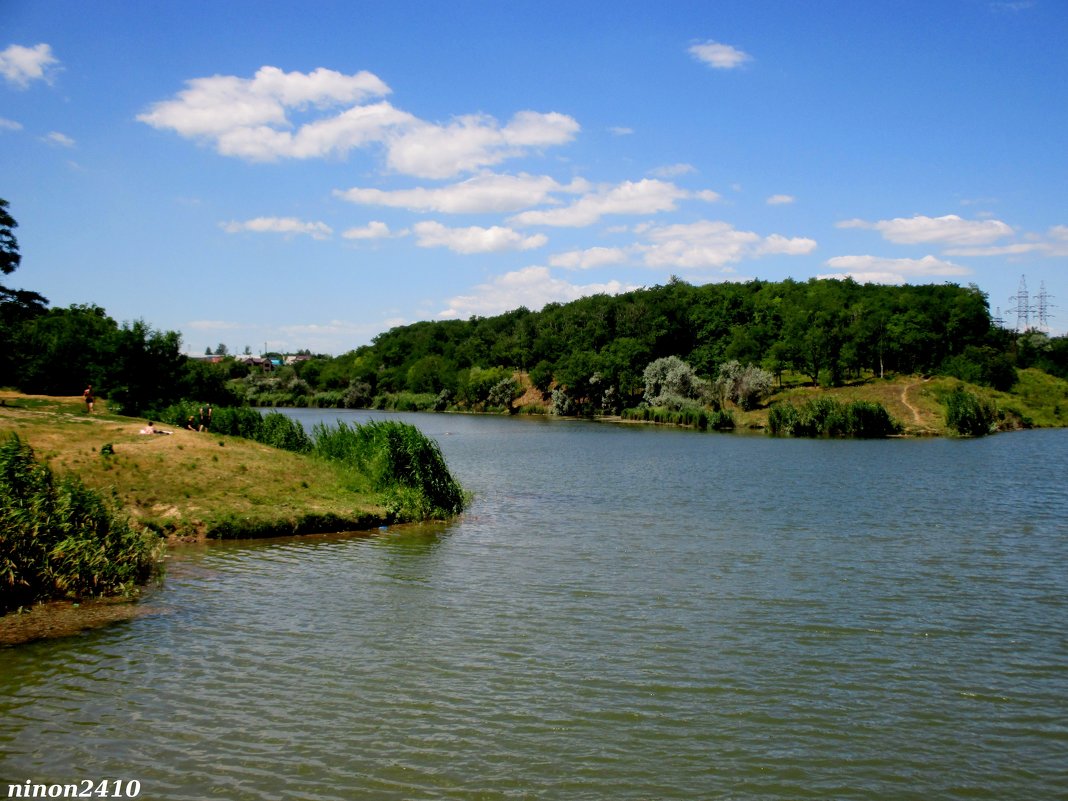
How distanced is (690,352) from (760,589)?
11099 centimetres

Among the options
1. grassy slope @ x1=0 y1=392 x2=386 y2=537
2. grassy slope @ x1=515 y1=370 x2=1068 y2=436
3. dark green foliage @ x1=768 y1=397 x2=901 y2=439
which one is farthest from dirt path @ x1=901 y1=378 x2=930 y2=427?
grassy slope @ x1=0 y1=392 x2=386 y2=537

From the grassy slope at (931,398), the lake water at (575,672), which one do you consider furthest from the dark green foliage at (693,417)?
the lake water at (575,672)

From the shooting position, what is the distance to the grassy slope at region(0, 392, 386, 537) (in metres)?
22.7

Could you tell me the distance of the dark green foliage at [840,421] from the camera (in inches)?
2788

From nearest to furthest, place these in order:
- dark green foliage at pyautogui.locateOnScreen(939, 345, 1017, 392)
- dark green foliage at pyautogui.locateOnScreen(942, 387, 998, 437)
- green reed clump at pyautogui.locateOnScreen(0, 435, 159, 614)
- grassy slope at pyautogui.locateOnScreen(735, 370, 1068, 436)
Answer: green reed clump at pyautogui.locateOnScreen(0, 435, 159, 614) < dark green foliage at pyautogui.locateOnScreen(942, 387, 998, 437) < grassy slope at pyautogui.locateOnScreen(735, 370, 1068, 436) < dark green foliage at pyautogui.locateOnScreen(939, 345, 1017, 392)

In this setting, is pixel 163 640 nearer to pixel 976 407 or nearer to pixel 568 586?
pixel 568 586

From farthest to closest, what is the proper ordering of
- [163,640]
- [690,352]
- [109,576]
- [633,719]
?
[690,352] → [109,576] → [163,640] → [633,719]

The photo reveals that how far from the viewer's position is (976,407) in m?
71.6

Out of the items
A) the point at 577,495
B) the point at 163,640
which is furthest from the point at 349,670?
the point at 577,495

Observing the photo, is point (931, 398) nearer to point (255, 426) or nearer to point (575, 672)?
point (255, 426)

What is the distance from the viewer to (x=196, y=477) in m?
24.5

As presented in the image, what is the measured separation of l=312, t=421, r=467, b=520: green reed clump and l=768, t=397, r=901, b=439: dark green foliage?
5044 centimetres

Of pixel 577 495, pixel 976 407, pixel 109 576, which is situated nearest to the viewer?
pixel 109 576

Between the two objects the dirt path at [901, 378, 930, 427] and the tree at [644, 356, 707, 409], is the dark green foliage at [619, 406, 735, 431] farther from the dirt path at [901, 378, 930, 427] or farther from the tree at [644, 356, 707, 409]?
the dirt path at [901, 378, 930, 427]
